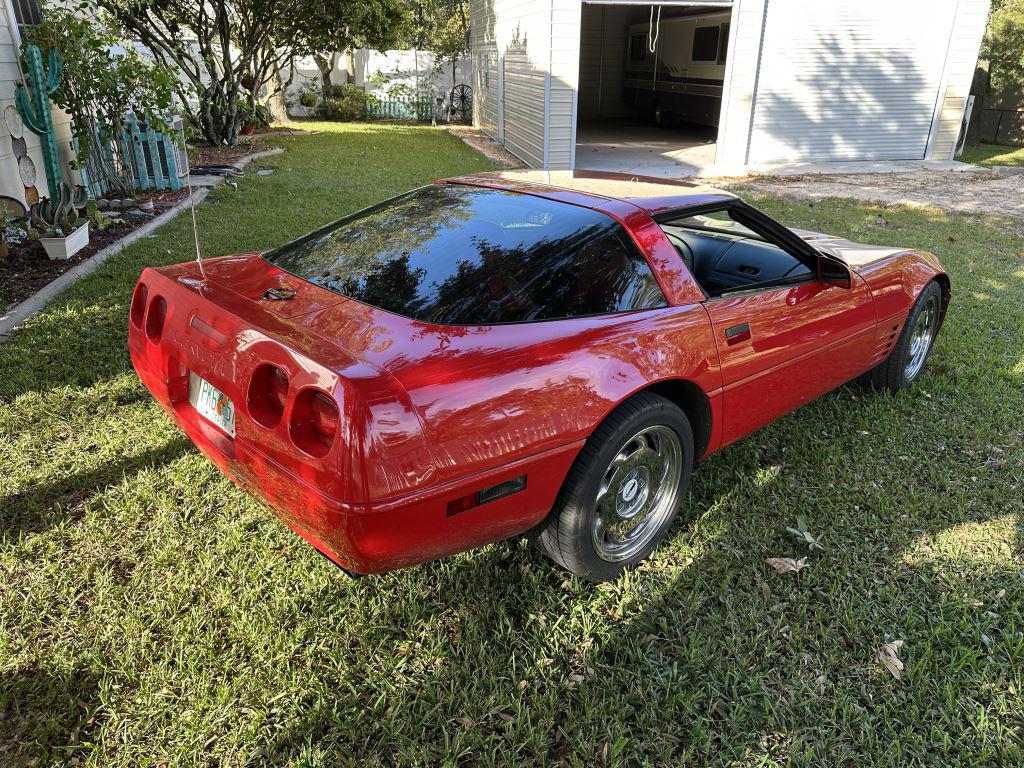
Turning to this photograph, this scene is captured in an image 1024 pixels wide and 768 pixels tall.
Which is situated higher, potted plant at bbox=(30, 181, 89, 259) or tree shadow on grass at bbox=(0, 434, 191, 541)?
potted plant at bbox=(30, 181, 89, 259)

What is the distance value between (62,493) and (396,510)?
197 cm

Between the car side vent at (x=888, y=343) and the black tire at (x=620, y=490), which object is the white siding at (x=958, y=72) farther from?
the black tire at (x=620, y=490)

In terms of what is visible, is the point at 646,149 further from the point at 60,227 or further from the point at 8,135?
the point at 60,227

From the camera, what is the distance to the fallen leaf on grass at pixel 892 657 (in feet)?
7.45

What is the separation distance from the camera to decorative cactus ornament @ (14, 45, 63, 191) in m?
6.93

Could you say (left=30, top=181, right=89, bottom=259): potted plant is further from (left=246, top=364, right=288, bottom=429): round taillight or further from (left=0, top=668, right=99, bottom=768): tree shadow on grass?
(left=246, top=364, right=288, bottom=429): round taillight

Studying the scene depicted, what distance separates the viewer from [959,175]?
13.1 metres

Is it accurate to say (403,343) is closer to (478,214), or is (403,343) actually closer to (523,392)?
(523,392)

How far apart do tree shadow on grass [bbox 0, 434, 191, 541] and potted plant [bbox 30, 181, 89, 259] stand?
3.88m

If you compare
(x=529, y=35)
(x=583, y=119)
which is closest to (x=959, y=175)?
(x=529, y=35)

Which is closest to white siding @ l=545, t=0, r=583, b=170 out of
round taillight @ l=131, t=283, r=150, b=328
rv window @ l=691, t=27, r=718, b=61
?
rv window @ l=691, t=27, r=718, b=61

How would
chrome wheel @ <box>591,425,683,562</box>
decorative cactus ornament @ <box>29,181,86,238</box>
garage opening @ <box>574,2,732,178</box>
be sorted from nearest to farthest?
chrome wheel @ <box>591,425,683,562</box> → decorative cactus ornament @ <box>29,181,86,238</box> → garage opening @ <box>574,2,732,178</box>

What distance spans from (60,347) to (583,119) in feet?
73.1

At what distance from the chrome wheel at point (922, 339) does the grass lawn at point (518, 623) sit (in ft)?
1.91
